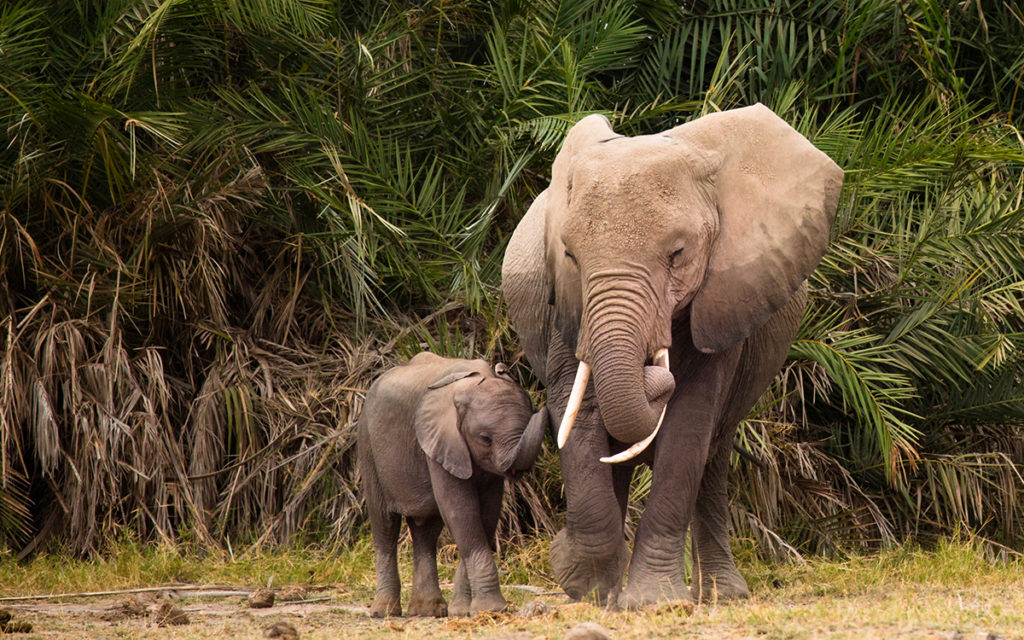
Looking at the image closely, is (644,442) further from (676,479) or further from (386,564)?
(386,564)

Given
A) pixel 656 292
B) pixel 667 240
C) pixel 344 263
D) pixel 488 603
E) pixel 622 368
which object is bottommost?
pixel 488 603

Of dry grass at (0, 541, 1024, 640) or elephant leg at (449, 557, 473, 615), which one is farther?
elephant leg at (449, 557, 473, 615)

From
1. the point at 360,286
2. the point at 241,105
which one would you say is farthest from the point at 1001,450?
the point at 241,105

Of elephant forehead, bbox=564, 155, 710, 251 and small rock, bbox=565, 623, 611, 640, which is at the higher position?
elephant forehead, bbox=564, 155, 710, 251

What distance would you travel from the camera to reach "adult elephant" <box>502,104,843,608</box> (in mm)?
5754

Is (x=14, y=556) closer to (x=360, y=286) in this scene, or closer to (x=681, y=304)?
(x=360, y=286)

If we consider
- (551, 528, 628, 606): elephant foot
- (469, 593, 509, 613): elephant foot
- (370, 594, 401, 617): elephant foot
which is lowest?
(370, 594, 401, 617): elephant foot

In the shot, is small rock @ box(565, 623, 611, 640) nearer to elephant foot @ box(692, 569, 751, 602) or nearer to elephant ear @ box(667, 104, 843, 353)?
elephant ear @ box(667, 104, 843, 353)

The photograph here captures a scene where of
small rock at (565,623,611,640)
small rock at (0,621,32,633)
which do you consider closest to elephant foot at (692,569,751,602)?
small rock at (565,623,611,640)

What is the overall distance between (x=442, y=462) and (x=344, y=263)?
133 inches

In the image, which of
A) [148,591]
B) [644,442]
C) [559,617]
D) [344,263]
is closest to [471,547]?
[559,617]

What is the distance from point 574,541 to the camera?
6.34m

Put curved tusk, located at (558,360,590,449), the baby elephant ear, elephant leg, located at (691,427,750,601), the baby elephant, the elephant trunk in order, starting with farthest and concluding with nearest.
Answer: elephant leg, located at (691,427,750,601)
the baby elephant ear
the baby elephant
curved tusk, located at (558,360,590,449)
the elephant trunk

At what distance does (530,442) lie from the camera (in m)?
6.25
